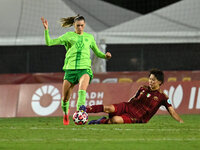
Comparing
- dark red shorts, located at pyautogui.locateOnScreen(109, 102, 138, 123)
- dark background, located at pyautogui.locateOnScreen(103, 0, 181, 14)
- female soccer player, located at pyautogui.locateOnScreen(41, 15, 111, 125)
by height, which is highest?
dark background, located at pyautogui.locateOnScreen(103, 0, 181, 14)

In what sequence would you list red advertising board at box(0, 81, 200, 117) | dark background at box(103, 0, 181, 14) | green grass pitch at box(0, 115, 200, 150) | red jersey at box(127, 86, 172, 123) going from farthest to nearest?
dark background at box(103, 0, 181, 14) < red advertising board at box(0, 81, 200, 117) < red jersey at box(127, 86, 172, 123) < green grass pitch at box(0, 115, 200, 150)

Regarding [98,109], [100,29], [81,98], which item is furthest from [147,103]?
[100,29]

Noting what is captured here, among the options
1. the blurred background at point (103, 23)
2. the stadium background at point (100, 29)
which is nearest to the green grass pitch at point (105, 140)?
the stadium background at point (100, 29)

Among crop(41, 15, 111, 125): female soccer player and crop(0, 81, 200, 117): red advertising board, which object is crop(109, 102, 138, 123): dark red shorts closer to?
crop(41, 15, 111, 125): female soccer player

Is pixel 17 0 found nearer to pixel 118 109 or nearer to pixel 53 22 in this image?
pixel 53 22

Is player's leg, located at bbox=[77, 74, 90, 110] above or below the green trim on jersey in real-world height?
Result: below

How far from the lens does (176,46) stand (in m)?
23.6

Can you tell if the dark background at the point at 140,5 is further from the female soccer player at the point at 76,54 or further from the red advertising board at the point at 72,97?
the female soccer player at the point at 76,54

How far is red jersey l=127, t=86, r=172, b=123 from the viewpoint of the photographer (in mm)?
8305

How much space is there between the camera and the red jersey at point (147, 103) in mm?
8305

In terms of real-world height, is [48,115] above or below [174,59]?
below

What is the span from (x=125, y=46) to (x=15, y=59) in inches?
197

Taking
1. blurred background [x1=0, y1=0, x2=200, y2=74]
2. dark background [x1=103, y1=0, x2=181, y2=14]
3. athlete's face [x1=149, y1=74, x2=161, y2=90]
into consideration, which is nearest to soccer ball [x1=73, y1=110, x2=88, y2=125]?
athlete's face [x1=149, y1=74, x2=161, y2=90]

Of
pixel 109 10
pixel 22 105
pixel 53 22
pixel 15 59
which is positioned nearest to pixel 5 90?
pixel 22 105
